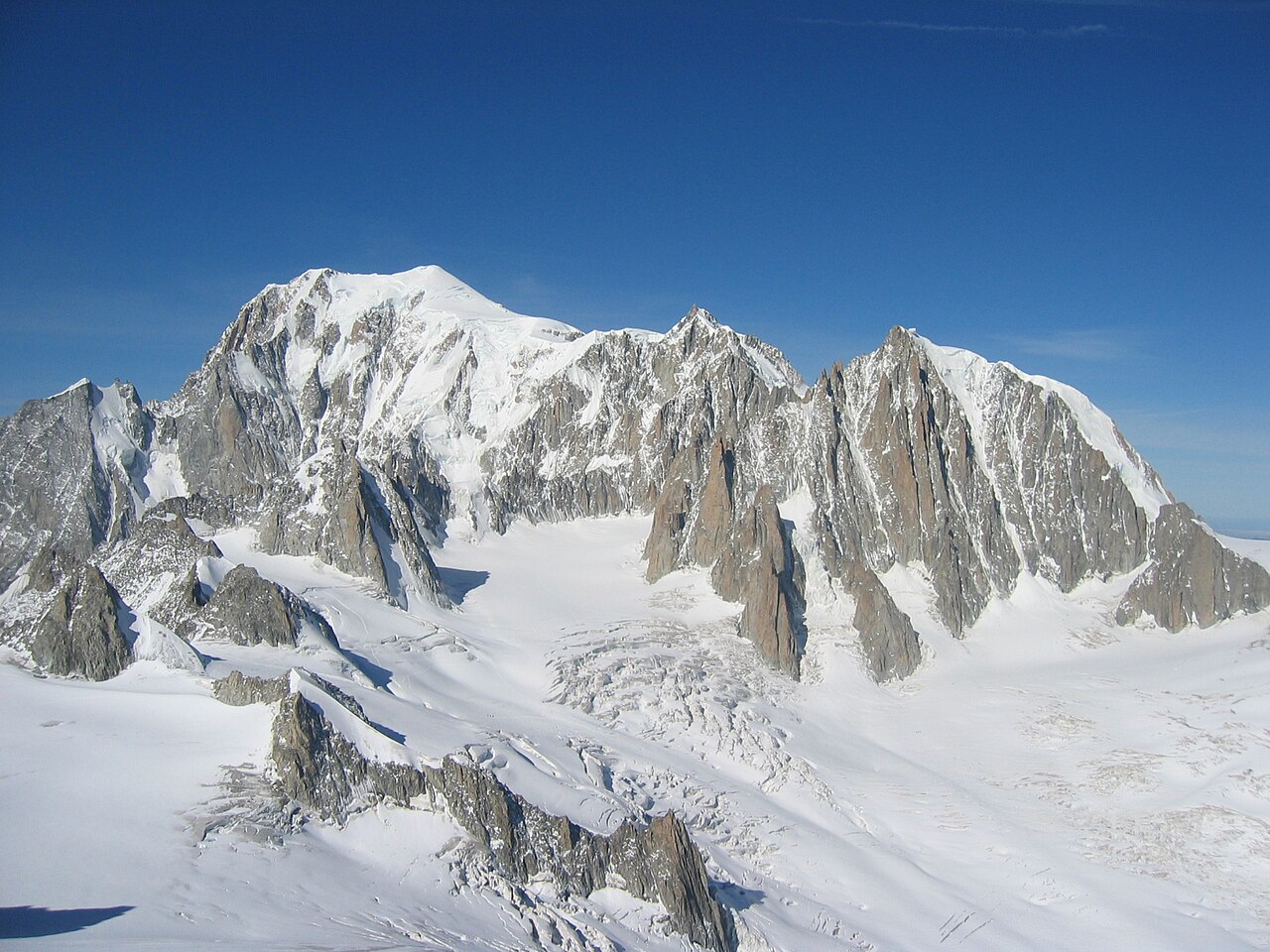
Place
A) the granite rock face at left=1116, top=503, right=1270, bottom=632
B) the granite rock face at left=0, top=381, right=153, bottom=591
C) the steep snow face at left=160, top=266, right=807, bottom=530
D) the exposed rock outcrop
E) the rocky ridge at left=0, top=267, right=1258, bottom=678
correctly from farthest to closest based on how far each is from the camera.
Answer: the steep snow face at left=160, top=266, right=807, bottom=530
the granite rock face at left=0, top=381, right=153, bottom=591
the rocky ridge at left=0, top=267, right=1258, bottom=678
the granite rock face at left=1116, top=503, right=1270, bottom=632
the exposed rock outcrop

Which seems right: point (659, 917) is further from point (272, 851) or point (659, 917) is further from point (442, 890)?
point (272, 851)

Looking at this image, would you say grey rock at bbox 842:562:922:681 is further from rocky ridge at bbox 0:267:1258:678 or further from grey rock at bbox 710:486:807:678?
grey rock at bbox 710:486:807:678

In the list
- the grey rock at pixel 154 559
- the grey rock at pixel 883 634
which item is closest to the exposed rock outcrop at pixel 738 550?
the grey rock at pixel 883 634

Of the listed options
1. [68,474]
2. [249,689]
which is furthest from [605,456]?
[249,689]

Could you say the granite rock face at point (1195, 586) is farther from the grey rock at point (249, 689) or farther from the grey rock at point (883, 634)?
the grey rock at point (249, 689)

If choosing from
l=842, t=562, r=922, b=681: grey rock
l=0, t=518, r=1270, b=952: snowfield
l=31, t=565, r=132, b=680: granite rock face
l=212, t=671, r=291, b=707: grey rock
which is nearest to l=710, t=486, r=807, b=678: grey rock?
l=0, t=518, r=1270, b=952: snowfield
